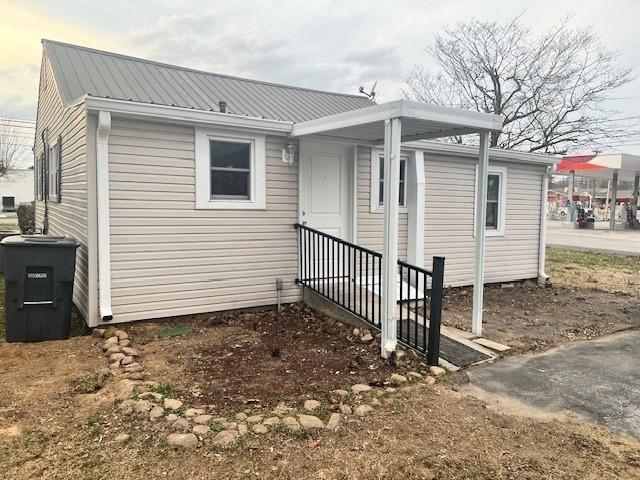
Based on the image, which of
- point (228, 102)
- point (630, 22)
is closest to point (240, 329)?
point (228, 102)

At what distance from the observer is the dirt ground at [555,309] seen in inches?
218

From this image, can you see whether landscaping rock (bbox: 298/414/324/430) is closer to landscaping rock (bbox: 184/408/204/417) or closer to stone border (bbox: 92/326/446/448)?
stone border (bbox: 92/326/446/448)

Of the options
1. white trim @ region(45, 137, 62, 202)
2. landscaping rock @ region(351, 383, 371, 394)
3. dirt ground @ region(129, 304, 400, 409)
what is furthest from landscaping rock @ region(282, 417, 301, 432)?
white trim @ region(45, 137, 62, 202)

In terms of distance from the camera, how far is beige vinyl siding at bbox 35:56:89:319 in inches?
205

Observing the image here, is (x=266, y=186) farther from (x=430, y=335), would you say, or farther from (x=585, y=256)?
(x=585, y=256)

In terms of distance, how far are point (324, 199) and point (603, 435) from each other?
14.4 feet

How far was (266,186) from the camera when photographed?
5.98 meters

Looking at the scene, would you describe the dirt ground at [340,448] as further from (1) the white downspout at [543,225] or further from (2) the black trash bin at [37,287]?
(1) the white downspout at [543,225]

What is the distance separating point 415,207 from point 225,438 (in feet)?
17.1

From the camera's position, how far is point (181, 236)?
5.50 meters

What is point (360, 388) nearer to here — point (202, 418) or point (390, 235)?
point (202, 418)

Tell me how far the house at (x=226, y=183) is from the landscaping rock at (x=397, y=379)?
41.0 inches

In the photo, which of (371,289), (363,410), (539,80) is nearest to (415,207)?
(371,289)

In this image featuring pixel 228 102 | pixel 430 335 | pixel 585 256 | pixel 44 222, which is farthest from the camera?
pixel 585 256
